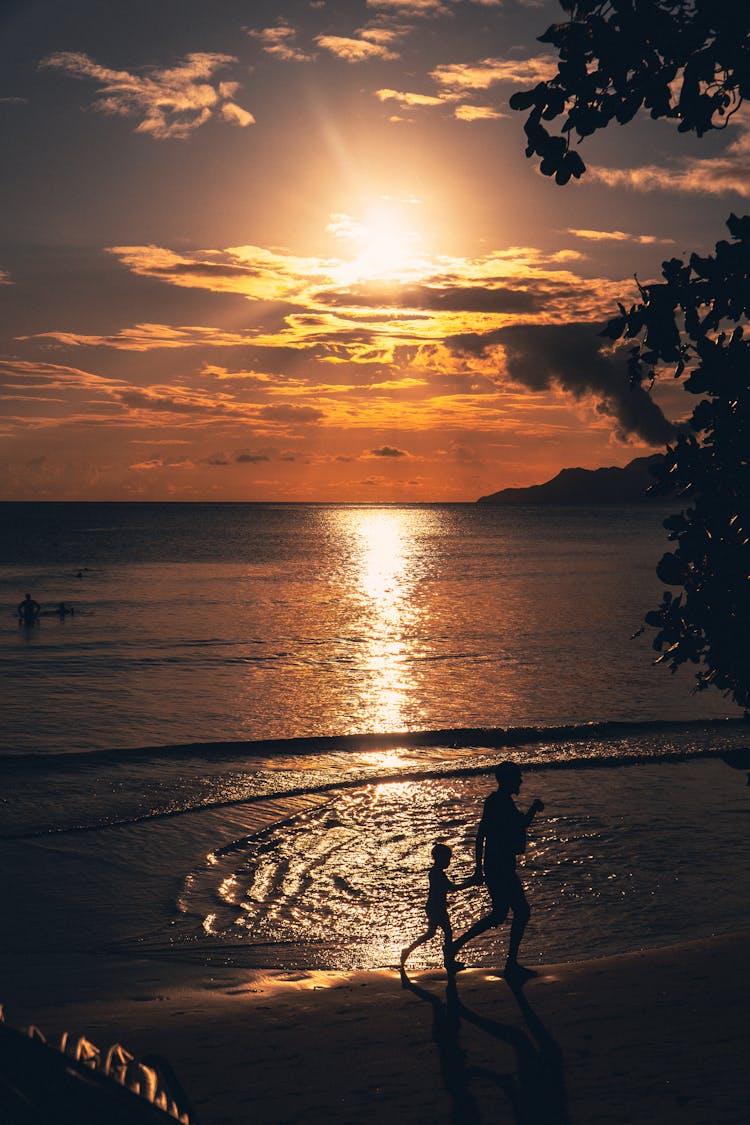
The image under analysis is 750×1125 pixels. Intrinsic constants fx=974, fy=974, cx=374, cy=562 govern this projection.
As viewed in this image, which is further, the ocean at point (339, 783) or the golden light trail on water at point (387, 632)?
the golden light trail on water at point (387, 632)

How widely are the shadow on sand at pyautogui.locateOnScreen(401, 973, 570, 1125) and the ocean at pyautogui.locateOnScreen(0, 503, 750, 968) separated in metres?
2.36

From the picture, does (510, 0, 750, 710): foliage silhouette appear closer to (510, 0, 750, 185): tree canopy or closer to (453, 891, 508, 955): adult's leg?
(510, 0, 750, 185): tree canopy

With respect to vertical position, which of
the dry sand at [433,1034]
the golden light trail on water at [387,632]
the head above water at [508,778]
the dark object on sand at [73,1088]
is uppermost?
the dark object on sand at [73,1088]

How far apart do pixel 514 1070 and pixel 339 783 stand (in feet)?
43.0

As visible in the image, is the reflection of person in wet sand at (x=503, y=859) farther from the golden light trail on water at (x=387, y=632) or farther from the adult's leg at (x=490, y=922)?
the golden light trail on water at (x=387, y=632)

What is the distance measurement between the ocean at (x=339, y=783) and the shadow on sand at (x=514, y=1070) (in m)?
2.36

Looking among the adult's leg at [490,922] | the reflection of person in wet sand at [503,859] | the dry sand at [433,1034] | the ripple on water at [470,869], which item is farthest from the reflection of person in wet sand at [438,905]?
the ripple on water at [470,869]

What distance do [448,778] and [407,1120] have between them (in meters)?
14.5

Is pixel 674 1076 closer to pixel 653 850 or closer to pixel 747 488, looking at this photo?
pixel 747 488

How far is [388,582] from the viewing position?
92.3 m

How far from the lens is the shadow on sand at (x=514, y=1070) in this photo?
711 centimetres

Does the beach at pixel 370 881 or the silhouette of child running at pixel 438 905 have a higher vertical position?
the silhouette of child running at pixel 438 905

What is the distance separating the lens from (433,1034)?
8641 mm

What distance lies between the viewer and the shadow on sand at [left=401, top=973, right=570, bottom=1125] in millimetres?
7109
